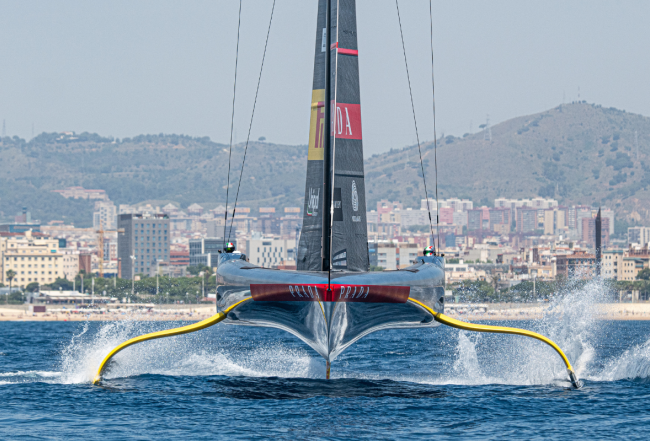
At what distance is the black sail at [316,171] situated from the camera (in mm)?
20062

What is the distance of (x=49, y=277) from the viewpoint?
17238cm

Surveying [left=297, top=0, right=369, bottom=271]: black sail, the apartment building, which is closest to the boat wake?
[left=297, top=0, right=369, bottom=271]: black sail

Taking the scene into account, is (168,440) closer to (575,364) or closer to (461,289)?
(575,364)

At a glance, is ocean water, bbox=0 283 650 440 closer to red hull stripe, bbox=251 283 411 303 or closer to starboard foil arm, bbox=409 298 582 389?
starboard foil arm, bbox=409 298 582 389

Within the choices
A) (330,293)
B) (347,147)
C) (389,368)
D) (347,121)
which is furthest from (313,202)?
(389,368)

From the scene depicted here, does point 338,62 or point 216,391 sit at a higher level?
point 338,62

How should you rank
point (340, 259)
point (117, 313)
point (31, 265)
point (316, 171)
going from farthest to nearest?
point (31, 265), point (117, 313), point (316, 171), point (340, 259)

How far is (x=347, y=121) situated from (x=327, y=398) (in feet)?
19.3

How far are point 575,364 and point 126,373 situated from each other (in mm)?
10132

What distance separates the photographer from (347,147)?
19938mm

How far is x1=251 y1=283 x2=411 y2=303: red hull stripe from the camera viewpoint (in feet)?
52.9

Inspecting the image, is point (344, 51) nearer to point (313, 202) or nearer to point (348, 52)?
point (348, 52)

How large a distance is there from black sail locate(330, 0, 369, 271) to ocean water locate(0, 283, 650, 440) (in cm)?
277

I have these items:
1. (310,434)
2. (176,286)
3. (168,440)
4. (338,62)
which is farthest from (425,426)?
(176,286)
